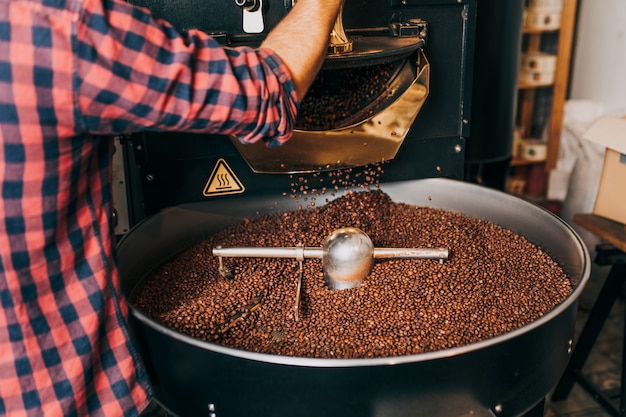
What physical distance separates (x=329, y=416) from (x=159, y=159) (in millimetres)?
676

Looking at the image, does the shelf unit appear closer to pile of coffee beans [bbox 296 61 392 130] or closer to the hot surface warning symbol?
pile of coffee beans [bbox 296 61 392 130]

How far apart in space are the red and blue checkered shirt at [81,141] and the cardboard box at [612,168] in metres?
1.23

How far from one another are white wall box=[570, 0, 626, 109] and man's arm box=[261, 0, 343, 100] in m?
2.25

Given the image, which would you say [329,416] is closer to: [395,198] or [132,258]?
[132,258]

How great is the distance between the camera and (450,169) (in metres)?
1.55

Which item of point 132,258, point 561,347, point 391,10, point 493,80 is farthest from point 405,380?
point 493,80

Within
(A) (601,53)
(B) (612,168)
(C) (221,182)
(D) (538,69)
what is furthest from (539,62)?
(C) (221,182)

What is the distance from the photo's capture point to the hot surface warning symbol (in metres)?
1.40

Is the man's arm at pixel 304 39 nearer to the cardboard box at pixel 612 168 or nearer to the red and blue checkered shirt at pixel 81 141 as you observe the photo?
the red and blue checkered shirt at pixel 81 141

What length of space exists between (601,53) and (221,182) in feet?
7.76

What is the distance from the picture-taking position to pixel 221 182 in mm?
1417

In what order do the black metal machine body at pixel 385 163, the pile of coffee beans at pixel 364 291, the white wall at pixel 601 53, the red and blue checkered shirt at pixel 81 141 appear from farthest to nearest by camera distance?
→ the white wall at pixel 601 53
the black metal machine body at pixel 385 163
the pile of coffee beans at pixel 364 291
the red and blue checkered shirt at pixel 81 141

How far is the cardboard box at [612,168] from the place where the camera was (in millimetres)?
1815

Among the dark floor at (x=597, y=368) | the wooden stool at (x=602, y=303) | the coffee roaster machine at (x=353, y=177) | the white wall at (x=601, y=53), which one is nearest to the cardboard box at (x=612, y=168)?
the wooden stool at (x=602, y=303)
